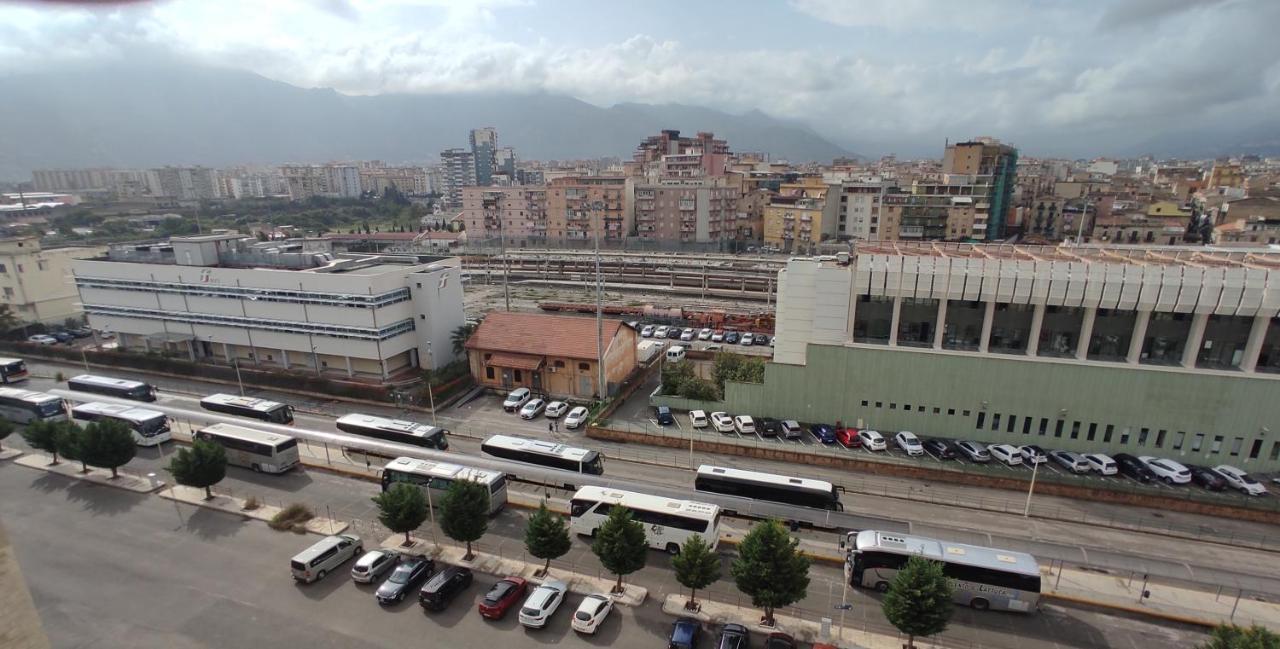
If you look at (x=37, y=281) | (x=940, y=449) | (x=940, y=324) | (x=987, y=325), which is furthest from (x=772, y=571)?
(x=37, y=281)

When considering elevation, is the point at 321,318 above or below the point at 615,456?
above

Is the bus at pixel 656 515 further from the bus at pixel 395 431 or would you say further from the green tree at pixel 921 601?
the bus at pixel 395 431

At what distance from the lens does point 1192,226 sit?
96.1 metres

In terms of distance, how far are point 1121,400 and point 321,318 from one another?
45.0 m

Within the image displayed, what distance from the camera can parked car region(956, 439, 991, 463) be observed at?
89.9 feet

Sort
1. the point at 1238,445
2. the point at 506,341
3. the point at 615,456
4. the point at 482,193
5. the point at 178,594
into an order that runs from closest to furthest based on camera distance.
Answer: the point at 178,594 < the point at 1238,445 < the point at 615,456 < the point at 506,341 < the point at 482,193

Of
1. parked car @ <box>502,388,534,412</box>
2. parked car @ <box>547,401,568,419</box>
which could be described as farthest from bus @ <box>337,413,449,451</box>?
parked car @ <box>547,401,568,419</box>

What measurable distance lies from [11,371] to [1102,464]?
66.7m

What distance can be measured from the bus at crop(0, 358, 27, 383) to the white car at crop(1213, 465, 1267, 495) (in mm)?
71241

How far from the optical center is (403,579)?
1859cm

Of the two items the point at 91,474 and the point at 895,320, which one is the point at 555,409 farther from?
the point at 91,474

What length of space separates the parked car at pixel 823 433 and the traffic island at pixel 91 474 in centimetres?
3125

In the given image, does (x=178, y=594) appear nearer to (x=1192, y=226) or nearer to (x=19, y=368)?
(x=19, y=368)

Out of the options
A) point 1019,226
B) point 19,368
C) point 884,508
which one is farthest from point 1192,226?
point 19,368
